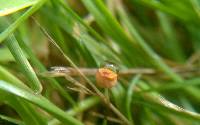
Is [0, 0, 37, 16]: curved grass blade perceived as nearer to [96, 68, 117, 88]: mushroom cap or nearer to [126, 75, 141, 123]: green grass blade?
[96, 68, 117, 88]: mushroom cap

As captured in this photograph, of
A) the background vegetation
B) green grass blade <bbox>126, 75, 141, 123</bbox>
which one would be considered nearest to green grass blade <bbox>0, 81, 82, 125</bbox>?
the background vegetation

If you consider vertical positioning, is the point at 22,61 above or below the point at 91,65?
above

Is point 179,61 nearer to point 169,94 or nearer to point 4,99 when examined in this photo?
point 169,94

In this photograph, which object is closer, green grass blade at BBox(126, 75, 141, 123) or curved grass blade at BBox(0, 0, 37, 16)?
curved grass blade at BBox(0, 0, 37, 16)

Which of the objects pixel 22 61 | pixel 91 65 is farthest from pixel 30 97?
pixel 91 65

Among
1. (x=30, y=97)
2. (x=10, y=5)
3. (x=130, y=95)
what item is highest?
(x=10, y=5)

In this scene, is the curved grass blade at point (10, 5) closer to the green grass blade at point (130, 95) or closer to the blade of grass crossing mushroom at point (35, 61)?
the blade of grass crossing mushroom at point (35, 61)

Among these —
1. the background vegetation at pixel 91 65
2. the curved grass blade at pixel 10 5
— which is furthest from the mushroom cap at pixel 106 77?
the curved grass blade at pixel 10 5

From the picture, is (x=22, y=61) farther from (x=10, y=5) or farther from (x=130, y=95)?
(x=130, y=95)
